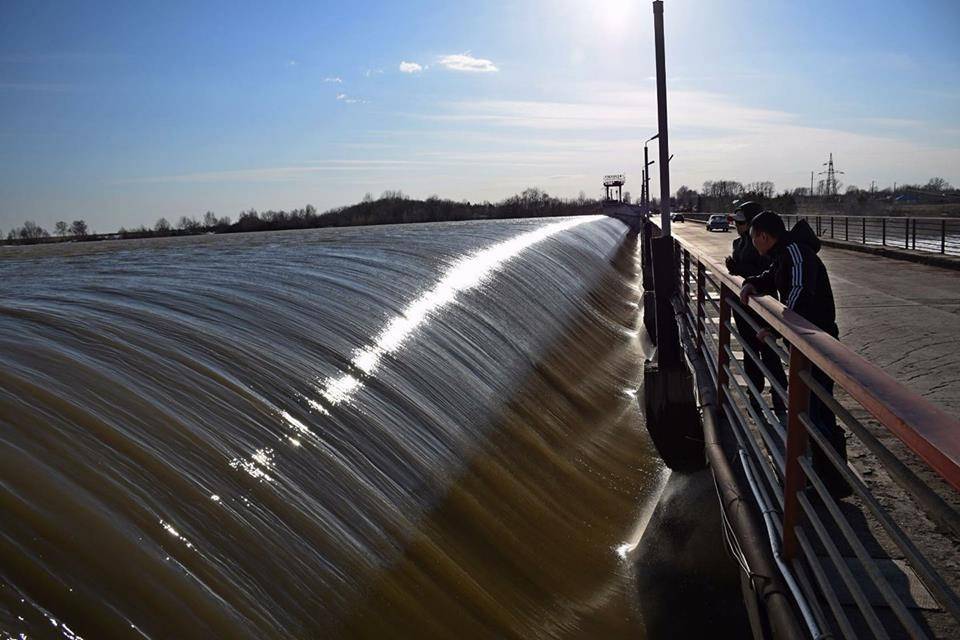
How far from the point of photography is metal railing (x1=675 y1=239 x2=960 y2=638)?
69.2 inches

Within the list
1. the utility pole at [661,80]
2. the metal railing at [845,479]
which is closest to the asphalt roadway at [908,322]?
the metal railing at [845,479]

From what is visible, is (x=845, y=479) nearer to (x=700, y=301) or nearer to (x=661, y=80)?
(x=700, y=301)

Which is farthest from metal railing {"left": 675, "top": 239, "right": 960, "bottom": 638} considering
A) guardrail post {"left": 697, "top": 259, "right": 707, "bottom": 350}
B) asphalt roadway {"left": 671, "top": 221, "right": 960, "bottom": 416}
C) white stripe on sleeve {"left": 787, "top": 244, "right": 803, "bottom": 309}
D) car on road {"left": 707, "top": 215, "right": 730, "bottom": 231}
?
car on road {"left": 707, "top": 215, "right": 730, "bottom": 231}

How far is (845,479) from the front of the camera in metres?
3.39

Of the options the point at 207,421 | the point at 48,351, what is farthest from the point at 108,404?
the point at 48,351

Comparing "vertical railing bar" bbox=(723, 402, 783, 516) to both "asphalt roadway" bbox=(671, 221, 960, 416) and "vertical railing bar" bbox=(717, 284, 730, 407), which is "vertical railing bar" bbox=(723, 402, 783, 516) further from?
"asphalt roadway" bbox=(671, 221, 960, 416)

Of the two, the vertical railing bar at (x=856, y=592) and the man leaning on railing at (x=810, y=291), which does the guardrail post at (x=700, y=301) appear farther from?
the vertical railing bar at (x=856, y=592)

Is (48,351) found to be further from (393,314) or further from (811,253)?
(811,253)

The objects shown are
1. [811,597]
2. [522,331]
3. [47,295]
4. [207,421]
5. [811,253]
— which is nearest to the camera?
[811,597]

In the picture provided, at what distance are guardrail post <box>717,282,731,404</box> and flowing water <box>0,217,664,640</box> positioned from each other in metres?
1.18

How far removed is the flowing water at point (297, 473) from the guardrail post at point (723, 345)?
1181 millimetres

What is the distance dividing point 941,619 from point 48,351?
15.3 feet

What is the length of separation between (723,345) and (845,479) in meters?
1.74

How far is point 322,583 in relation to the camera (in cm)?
339
